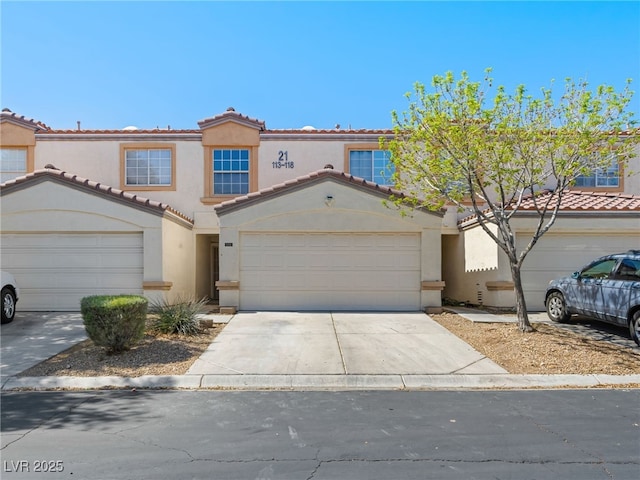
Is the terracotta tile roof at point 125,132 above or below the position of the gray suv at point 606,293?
above

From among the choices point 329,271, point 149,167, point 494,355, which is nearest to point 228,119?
point 149,167

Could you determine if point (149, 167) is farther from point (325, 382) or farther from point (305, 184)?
point (325, 382)

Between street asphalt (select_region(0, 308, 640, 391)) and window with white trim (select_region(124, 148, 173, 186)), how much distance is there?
5.99 m

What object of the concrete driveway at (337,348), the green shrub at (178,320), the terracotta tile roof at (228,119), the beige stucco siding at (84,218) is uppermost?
the terracotta tile roof at (228,119)

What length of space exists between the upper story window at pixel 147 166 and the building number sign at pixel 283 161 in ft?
11.7

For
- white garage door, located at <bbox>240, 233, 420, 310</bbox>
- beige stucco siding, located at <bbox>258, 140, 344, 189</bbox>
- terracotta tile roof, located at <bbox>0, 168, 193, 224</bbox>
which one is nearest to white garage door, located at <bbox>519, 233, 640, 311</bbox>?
white garage door, located at <bbox>240, 233, 420, 310</bbox>

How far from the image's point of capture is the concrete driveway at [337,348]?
782cm

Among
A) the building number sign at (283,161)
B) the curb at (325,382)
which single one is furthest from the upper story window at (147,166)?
the curb at (325,382)

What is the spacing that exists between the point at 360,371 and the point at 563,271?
8.44 m

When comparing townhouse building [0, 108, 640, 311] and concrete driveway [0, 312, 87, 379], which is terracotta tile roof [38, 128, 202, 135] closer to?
townhouse building [0, 108, 640, 311]

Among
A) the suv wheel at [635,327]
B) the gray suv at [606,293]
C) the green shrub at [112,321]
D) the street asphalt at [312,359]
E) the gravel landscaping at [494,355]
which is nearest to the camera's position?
the street asphalt at [312,359]

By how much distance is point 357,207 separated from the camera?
13.1 meters

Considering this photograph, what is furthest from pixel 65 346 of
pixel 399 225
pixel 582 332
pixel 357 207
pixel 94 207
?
pixel 582 332

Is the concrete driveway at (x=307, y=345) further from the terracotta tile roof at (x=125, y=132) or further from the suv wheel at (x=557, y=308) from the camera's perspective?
the terracotta tile roof at (x=125, y=132)
